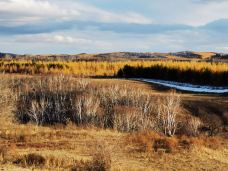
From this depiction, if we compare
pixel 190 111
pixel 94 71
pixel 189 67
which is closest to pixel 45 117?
pixel 190 111

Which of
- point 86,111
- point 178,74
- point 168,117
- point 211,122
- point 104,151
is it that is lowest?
point 211,122

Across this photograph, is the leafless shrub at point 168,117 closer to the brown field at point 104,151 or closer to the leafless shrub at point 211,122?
the leafless shrub at point 211,122

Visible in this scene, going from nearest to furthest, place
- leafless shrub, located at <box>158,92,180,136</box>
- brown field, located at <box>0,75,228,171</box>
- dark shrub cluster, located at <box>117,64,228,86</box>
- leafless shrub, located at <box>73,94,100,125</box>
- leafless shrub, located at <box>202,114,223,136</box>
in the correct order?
brown field, located at <box>0,75,228,171</box>, leafless shrub, located at <box>158,92,180,136</box>, leafless shrub, located at <box>73,94,100,125</box>, leafless shrub, located at <box>202,114,223,136</box>, dark shrub cluster, located at <box>117,64,228,86</box>

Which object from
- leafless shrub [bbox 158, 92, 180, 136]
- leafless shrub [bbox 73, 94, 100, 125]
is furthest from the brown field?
leafless shrub [bbox 158, 92, 180, 136]

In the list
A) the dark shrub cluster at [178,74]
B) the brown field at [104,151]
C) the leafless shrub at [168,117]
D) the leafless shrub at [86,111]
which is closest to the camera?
the brown field at [104,151]

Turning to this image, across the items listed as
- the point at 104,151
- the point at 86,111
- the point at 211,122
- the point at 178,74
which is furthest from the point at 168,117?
the point at 178,74

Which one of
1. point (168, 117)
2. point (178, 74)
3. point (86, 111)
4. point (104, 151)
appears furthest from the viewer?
point (178, 74)

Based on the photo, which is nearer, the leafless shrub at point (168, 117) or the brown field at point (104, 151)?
the brown field at point (104, 151)

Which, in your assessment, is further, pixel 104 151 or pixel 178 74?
pixel 178 74

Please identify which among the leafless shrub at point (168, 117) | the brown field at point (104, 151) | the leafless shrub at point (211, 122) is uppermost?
the brown field at point (104, 151)

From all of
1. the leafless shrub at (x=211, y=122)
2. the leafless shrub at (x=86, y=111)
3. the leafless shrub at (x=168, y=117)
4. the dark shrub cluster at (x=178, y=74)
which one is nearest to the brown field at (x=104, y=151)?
the leafless shrub at (x=86, y=111)

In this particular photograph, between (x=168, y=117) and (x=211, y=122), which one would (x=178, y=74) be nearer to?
(x=211, y=122)

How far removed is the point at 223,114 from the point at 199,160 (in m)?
32.9

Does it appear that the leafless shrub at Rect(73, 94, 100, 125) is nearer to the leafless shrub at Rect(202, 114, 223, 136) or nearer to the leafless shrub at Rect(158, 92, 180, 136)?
the leafless shrub at Rect(158, 92, 180, 136)
